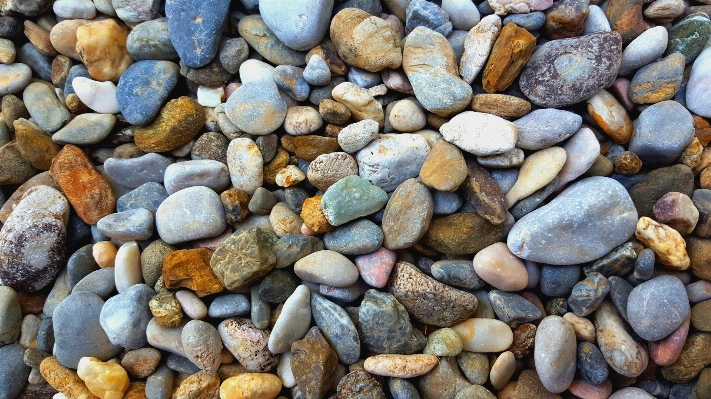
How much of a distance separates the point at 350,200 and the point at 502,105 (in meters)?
0.44

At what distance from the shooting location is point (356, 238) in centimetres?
110

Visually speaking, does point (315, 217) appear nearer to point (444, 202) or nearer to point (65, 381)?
point (444, 202)

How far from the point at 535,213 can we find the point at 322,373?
61 cm

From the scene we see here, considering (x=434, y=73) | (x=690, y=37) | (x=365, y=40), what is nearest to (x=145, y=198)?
(x=365, y=40)

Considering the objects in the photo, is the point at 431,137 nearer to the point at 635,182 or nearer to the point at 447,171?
the point at 447,171

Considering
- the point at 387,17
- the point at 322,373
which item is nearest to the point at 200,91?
the point at 387,17

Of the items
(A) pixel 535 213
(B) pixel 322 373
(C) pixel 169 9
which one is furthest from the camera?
(C) pixel 169 9

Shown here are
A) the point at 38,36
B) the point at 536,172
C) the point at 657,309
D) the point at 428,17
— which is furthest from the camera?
the point at 38,36

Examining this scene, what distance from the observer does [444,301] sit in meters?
1.06

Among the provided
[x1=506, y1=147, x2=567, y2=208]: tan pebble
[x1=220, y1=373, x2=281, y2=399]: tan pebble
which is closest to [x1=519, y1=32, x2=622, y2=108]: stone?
[x1=506, y1=147, x2=567, y2=208]: tan pebble

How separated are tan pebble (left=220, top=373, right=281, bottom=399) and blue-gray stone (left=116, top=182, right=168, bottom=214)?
48cm

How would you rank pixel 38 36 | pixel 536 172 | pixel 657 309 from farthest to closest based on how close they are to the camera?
pixel 38 36 < pixel 536 172 < pixel 657 309

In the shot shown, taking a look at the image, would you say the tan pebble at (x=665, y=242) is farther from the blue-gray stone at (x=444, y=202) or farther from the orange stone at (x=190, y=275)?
the orange stone at (x=190, y=275)

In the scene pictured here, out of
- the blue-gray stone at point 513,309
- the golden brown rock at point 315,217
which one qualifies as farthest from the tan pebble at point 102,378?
the blue-gray stone at point 513,309
